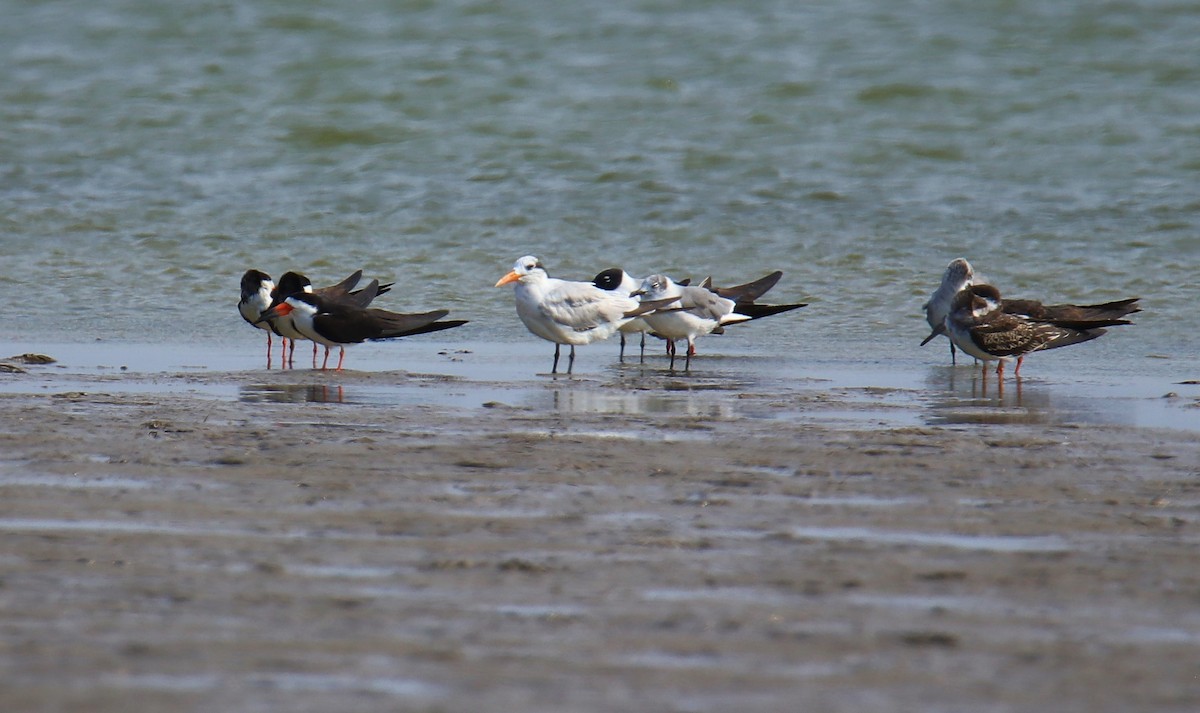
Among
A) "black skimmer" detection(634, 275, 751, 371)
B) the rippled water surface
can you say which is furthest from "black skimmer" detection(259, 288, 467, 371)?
"black skimmer" detection(634, 275, 751, 371)

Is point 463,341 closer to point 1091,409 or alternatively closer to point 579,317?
point 579,317

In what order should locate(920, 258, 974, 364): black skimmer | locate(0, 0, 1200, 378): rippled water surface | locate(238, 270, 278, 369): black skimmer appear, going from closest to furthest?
locate(238, 270, 278, 369): black skimmer → locate(920, 258, 974, 364): black skimmer → locate(0, 0, 1200, 378): rippled water surface

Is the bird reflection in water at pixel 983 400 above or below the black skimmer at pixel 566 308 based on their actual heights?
below

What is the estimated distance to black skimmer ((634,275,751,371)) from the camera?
9969mm

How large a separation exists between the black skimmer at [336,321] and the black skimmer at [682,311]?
1.29 m

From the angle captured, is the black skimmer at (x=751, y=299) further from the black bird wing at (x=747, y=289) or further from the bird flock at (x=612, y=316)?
the bird flock at (x=612, y=316)

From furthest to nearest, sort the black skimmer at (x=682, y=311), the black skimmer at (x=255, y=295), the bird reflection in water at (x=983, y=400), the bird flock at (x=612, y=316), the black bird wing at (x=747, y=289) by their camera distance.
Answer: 1. the black bird wing at (x=747, y=289)
2. the black skimmer at (x=255, y=295)
3. the black skimmer at (x=682, y=311)
4. the bird flock at (x=612, y=316)
5. the bird reflection in water at (x=983, y=400)

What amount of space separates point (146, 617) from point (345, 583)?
48 cm

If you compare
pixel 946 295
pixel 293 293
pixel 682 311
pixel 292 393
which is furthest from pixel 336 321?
pixel 946 295

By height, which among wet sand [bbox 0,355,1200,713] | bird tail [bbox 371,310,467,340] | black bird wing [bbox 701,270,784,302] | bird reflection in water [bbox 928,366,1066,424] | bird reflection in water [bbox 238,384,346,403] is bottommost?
wet sand [bbox 0,355,1200,713]

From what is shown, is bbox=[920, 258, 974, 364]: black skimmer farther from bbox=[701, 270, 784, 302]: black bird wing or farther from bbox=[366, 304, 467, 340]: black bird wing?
bbox=[366, 304, 467, 340]: black bird wing

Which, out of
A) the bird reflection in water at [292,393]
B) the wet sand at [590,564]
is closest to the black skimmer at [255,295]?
the bird reflection in water at [292,393]

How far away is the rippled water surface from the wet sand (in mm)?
4018

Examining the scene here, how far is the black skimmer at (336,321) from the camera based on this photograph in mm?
9414
